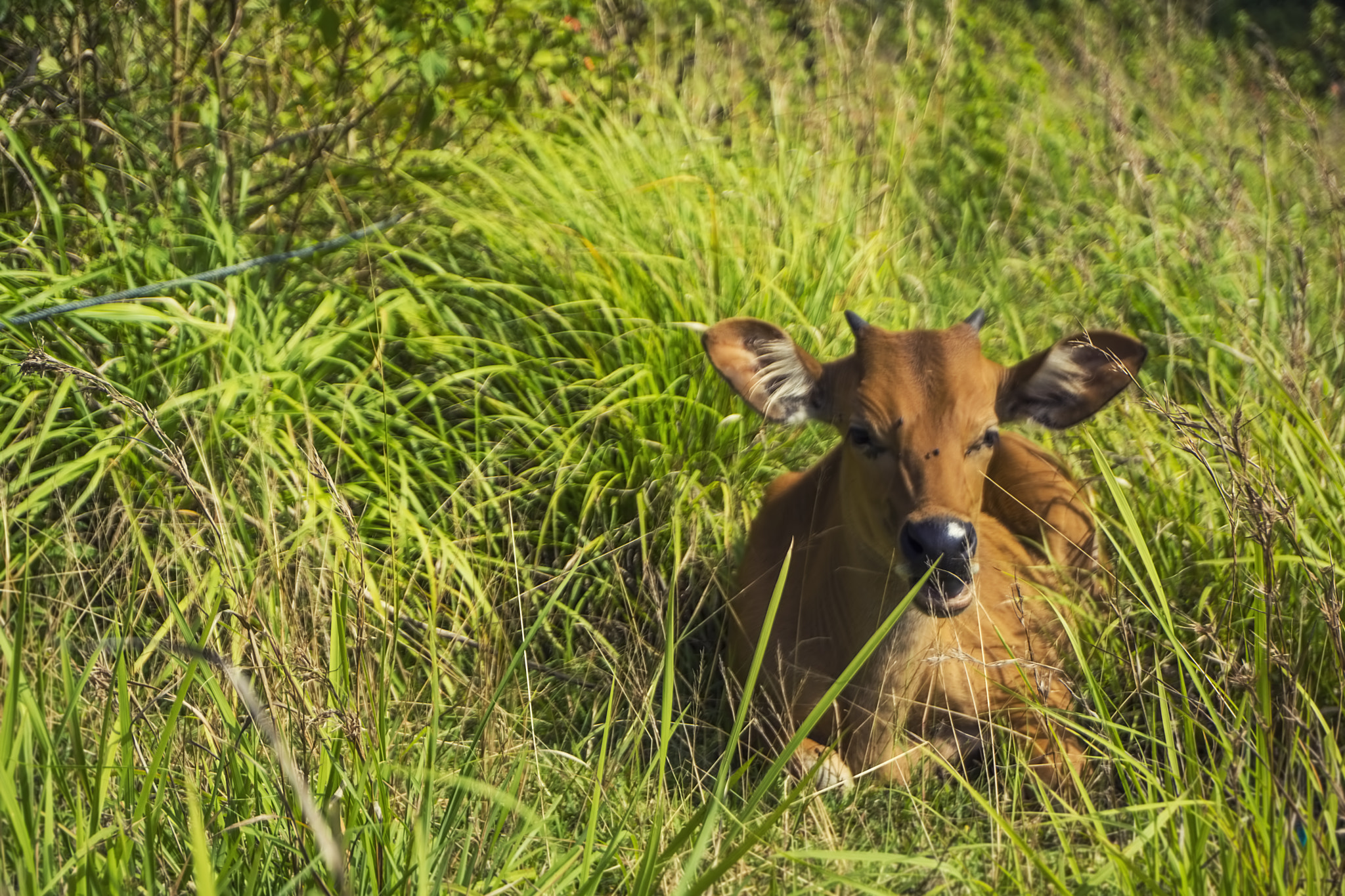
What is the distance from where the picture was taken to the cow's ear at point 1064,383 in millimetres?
3352

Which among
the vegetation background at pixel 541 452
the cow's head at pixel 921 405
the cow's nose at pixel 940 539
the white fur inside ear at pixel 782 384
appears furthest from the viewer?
the white fur inside ear at pixel 782 384

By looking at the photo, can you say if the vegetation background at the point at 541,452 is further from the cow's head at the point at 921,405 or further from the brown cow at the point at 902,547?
the cow's head at the point at 921,405

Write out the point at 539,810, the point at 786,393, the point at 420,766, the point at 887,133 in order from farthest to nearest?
the point at 887,133, the point at 786,393, the point at 539,810, the point at 420,766

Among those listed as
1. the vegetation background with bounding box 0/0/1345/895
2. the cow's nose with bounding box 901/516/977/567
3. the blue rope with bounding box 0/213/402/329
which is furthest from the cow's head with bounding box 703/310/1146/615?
the blue rope with bounding box 0/213/402/329

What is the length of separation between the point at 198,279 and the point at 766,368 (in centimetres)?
177

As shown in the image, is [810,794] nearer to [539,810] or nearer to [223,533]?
[539,810]

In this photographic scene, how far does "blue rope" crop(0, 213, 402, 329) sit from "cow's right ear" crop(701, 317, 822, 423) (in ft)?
5.09

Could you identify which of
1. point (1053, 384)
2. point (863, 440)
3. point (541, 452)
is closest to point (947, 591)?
point (863, 440)

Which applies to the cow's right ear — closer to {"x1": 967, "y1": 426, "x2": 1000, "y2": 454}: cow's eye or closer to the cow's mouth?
{"x1": 967, "y1": 426, "x2": 1000, "y2": 454}: cow's eye

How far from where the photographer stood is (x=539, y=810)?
280 cm

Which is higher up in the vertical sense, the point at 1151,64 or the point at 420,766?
the point at 1151,64

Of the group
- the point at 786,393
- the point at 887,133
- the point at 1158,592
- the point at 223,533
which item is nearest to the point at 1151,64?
the point at 887,133

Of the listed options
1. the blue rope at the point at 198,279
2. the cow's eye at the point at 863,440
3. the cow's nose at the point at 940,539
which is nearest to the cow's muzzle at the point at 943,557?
the cow's nose at the point at 940,539

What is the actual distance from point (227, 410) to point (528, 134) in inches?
70.0
